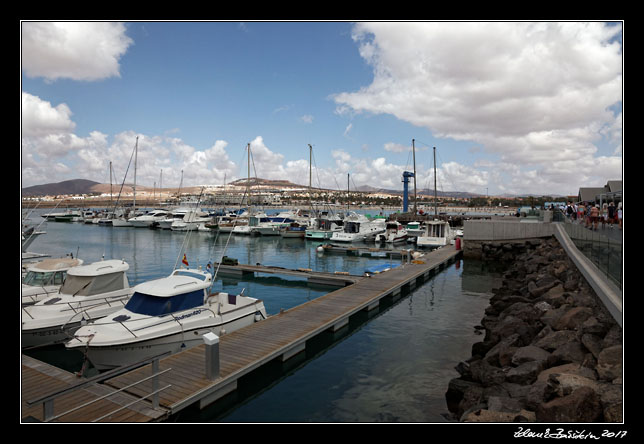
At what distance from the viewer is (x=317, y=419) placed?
10742mm

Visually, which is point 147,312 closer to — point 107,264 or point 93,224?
point 107,264

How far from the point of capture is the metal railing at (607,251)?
33.9ft

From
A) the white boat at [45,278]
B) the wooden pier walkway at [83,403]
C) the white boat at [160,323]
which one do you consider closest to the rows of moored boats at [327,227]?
the white boat at [45,278]

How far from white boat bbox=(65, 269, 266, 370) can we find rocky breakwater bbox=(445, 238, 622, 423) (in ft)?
29.2

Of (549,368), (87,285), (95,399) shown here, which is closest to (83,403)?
(95,399)

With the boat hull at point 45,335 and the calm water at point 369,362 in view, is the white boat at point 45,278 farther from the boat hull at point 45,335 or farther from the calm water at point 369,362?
the calm water at point 369,362

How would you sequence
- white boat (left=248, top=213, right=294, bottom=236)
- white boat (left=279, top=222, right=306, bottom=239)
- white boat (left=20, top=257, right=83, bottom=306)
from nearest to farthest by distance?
white boat (left=20, top=257, right=83, bottom=306) < white boat (left=279, top=222, right=306, bottom=239) < white boat (left=248, top=213, right=294, bottom=236)

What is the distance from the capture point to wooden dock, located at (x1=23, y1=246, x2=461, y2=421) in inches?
399

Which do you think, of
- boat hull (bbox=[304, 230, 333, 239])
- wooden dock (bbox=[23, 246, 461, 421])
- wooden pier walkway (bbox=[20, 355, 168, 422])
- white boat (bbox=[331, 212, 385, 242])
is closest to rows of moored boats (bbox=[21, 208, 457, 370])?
wooden dock (bbox=[23, 246, 461, 421])

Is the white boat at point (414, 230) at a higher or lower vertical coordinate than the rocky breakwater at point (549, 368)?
higher

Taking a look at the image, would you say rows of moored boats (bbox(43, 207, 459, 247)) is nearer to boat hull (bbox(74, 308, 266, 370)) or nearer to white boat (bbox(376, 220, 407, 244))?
white boat (bbox(376, 220, 407, 244))

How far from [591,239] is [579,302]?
10.3 feet

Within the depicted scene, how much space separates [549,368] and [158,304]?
12.9 meters

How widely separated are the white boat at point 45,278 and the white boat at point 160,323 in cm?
683
